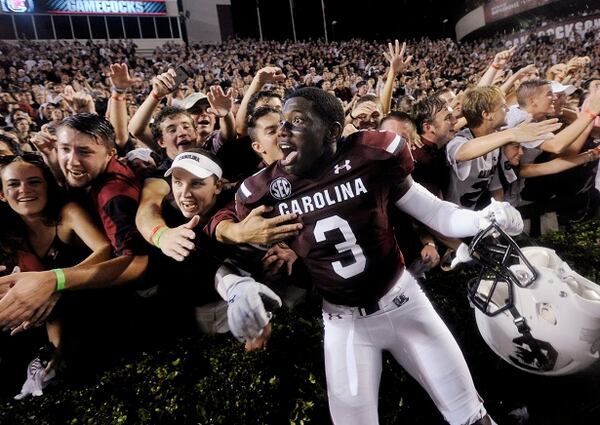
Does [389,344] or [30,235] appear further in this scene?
[30,235]

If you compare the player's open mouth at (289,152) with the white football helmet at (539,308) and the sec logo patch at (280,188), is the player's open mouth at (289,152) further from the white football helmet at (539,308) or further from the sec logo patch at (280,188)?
the white football helmet at (539,308)

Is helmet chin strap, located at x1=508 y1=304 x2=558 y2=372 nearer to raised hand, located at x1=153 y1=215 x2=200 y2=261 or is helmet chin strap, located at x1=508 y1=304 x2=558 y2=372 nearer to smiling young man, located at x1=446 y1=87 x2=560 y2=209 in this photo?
Answer: smiling young man, located at x1=446 y1=87 x2=560 y2=209

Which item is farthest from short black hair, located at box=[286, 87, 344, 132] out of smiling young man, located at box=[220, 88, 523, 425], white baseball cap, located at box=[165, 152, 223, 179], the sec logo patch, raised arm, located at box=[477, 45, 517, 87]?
raised arm, located at box=[477, 45, 517, 87]

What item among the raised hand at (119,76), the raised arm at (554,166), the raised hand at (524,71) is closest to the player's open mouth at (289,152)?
the raised hand at (119,76)

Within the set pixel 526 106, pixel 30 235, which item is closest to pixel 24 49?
pixel 30 235

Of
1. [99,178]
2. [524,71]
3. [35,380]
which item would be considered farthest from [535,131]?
[524,71]

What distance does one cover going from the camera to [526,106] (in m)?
3.70

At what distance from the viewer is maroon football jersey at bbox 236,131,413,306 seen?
73.4 inches

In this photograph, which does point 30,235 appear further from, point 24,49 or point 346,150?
point 24,49

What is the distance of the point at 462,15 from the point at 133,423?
3705 cm

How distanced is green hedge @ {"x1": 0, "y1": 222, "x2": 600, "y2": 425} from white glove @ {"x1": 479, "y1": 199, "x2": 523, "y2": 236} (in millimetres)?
1064

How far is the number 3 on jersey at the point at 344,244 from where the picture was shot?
1.88 m

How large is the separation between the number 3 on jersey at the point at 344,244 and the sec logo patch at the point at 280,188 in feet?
0.67

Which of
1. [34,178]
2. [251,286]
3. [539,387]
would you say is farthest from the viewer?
[539,387]
